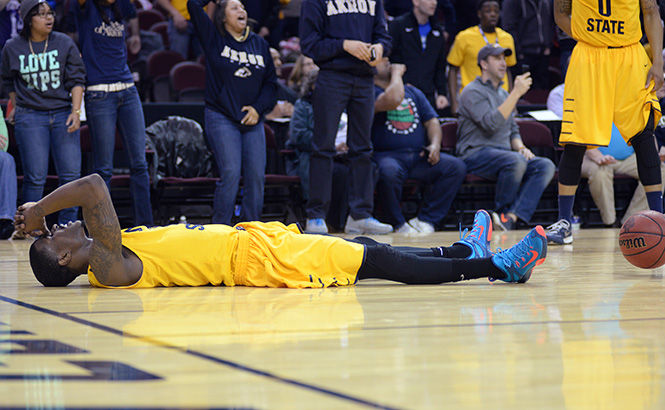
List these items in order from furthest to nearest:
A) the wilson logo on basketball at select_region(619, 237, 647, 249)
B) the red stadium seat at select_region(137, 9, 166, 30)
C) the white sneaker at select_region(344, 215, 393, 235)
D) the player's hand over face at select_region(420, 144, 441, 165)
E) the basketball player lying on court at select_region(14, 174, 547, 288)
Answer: the red stadium seat at select_region(137, 9, 166, 30) → the player's hand over face at select_region(420, 144, 441, 165) → the white sneaker at select_region(344, 215, 393, 235) → the wilson logo on basketball at select_region(619, 237, 647, 249) → the basketball player lying on court at select_region(14, 174, 547, 288)

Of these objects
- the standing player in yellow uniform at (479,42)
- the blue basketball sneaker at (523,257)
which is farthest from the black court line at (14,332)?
the standing player in yellow uniform at (479,42)

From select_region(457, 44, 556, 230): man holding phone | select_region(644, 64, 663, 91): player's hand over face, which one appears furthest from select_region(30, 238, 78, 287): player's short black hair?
select_region(457, 44, 556, 230): man holding phone

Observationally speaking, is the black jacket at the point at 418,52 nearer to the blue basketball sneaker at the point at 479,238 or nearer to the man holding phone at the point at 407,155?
the man holding phone at the point at 407,155

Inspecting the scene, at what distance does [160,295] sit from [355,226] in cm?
370

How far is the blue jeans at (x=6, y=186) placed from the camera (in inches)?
263

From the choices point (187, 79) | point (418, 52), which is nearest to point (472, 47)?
point (418, 52)

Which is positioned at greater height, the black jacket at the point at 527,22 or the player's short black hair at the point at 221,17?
the player's short black hair at the point at 221,17

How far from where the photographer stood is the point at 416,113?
26.1 ft

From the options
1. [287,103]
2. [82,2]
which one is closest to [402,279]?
[82,2]

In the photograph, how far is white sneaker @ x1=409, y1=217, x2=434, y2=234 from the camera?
7.57 metres

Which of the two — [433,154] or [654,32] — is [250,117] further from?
[654,32]

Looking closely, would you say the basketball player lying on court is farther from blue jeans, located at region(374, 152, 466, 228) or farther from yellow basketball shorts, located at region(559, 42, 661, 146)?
blue jeans, located at region(374, 152, 466, 228)

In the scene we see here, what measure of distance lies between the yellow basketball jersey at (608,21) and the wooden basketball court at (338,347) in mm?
2159

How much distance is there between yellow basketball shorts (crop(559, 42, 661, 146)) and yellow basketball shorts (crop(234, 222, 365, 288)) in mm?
2308
